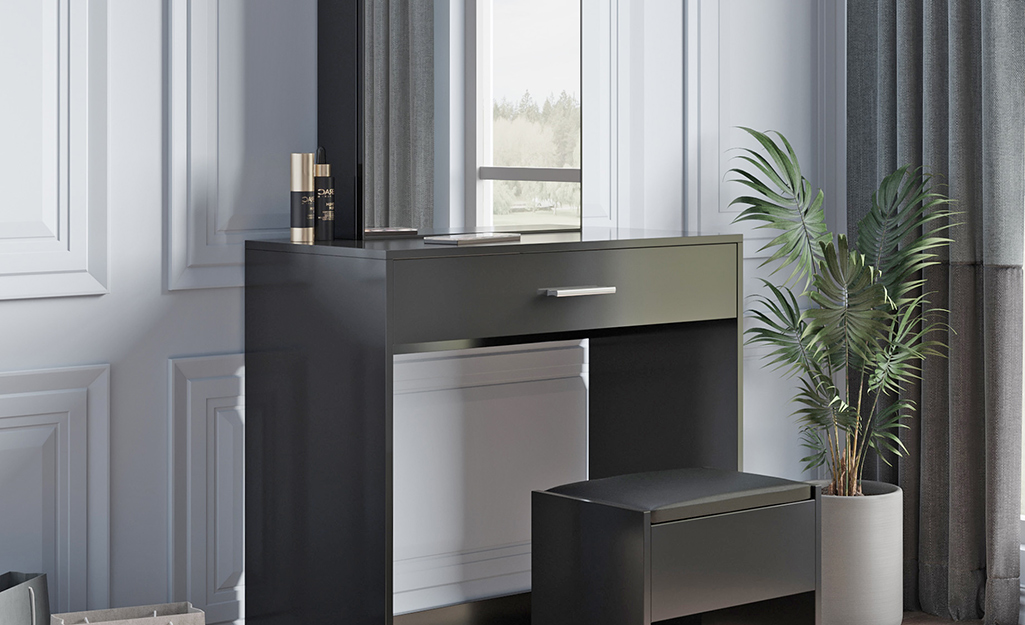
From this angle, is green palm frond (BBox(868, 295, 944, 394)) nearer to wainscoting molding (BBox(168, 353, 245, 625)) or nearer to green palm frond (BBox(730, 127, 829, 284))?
green palm frond (BBox(730, 127, 829, 284))

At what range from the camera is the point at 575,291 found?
2002 millimetres

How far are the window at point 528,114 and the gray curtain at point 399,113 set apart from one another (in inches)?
4.9

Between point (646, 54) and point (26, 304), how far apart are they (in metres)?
1.58

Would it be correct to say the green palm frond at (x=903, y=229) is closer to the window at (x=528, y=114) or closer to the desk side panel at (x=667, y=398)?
the desk side panel at (x=667, y=398)

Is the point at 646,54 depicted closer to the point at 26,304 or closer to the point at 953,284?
the point at 953,284

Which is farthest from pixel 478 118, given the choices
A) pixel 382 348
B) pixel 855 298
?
pixel 855 298

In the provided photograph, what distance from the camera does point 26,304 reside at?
77.2 inches

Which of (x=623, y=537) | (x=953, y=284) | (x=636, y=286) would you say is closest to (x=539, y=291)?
(x=636, y=286)

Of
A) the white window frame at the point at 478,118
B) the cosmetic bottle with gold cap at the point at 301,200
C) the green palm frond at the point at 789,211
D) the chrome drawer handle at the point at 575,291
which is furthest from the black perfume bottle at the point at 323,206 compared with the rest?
the green palm frond at the point at 789,211

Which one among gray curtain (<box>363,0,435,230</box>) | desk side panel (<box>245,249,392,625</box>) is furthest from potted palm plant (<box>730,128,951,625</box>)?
desk side panel (<box>245,249,392,625</box>)

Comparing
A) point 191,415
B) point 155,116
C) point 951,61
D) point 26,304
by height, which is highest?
point 951,61

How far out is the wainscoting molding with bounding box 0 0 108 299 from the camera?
195cm

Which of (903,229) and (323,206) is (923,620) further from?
(323,206)

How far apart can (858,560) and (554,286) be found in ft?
3.86
